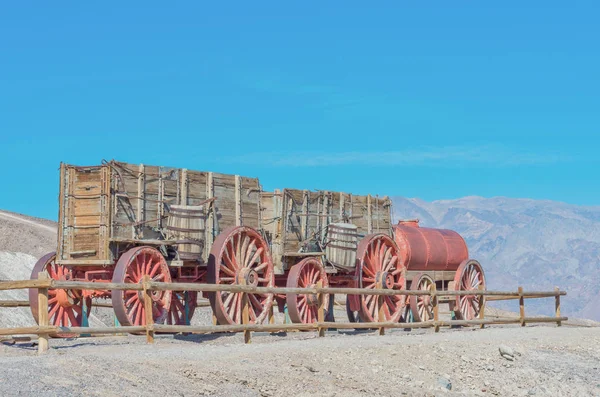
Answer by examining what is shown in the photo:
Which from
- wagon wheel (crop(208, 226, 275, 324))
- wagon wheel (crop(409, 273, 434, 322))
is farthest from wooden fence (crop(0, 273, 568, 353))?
wagon wheel (crop(409, 273, 434, 322))

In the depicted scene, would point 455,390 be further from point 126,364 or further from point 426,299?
point 426,299

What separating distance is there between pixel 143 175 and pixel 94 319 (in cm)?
929

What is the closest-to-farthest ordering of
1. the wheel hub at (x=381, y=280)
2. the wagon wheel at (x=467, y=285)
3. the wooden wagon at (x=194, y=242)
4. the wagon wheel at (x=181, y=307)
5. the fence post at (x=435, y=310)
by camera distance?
the wooden wagon at (x=194, y=242) < the wagon wheel at (x=181, y=307) < the fence post at (x=435, y=310) < the wheel hub at (x=381, y=280) < the wagon wheel at (x=467, y=285)

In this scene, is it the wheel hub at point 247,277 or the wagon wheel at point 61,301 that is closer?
the wagon wheel at point 61,301

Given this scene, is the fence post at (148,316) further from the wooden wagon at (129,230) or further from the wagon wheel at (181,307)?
the wagon wheel at (181,307)

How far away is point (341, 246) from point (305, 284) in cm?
148

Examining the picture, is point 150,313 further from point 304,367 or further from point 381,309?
point 381,309

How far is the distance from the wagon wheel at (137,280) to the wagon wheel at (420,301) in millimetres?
7444

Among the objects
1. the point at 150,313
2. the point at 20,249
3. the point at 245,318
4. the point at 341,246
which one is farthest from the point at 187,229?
the point at 20,249

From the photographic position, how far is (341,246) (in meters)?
19.5

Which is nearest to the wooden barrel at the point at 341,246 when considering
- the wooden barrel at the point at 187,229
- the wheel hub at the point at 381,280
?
the wheel hub at the point at 381,280

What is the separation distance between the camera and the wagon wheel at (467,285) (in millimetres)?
22750

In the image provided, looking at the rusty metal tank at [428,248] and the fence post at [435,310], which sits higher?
the rusty metal tank at [428,248]

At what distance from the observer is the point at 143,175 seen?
16.1m
